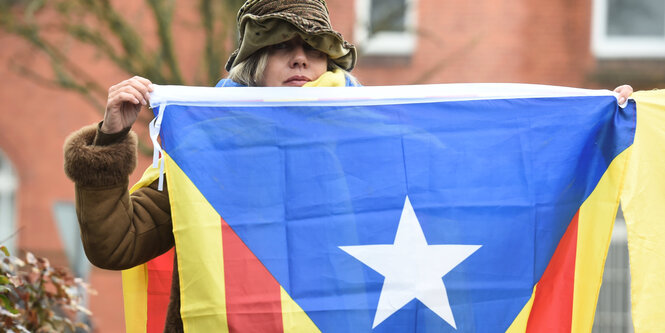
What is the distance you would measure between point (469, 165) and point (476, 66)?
7.18 metres

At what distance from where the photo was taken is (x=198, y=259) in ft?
8.78

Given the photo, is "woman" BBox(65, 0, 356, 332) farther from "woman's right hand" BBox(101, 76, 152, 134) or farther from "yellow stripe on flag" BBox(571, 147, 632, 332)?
"yellow stripe on flag" BBox(571, 147, 632, 332)

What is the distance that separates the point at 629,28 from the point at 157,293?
834 cm

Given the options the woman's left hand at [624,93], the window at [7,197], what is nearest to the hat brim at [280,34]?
the woman's left hand at [624,93]

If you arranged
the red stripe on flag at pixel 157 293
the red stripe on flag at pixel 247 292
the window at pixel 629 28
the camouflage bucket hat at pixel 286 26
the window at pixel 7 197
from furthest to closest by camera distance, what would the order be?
the window at pixel 7 197 → the window at pixel 629 28 → the red stripe on flag at pixel 157 293 → the camouflage bucket hat at pixel 286 26 → the red stripe on flag at pixel 247 292

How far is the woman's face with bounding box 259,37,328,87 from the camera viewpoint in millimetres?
2875

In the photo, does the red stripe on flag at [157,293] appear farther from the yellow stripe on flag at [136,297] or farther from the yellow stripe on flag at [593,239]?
the yellow stripe on flag at [593,239]

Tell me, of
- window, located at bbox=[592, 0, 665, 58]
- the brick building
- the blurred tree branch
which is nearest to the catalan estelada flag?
the blurred tree branch

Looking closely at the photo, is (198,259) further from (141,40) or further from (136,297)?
(141,40)

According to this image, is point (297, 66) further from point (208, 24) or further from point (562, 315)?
point (208, 24)

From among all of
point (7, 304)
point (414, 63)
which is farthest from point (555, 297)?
point (414, 63)

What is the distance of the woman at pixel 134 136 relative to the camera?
2.58 meters

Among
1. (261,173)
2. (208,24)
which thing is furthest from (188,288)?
(208,24)

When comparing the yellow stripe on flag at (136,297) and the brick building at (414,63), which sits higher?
the brick building at (414,63)
